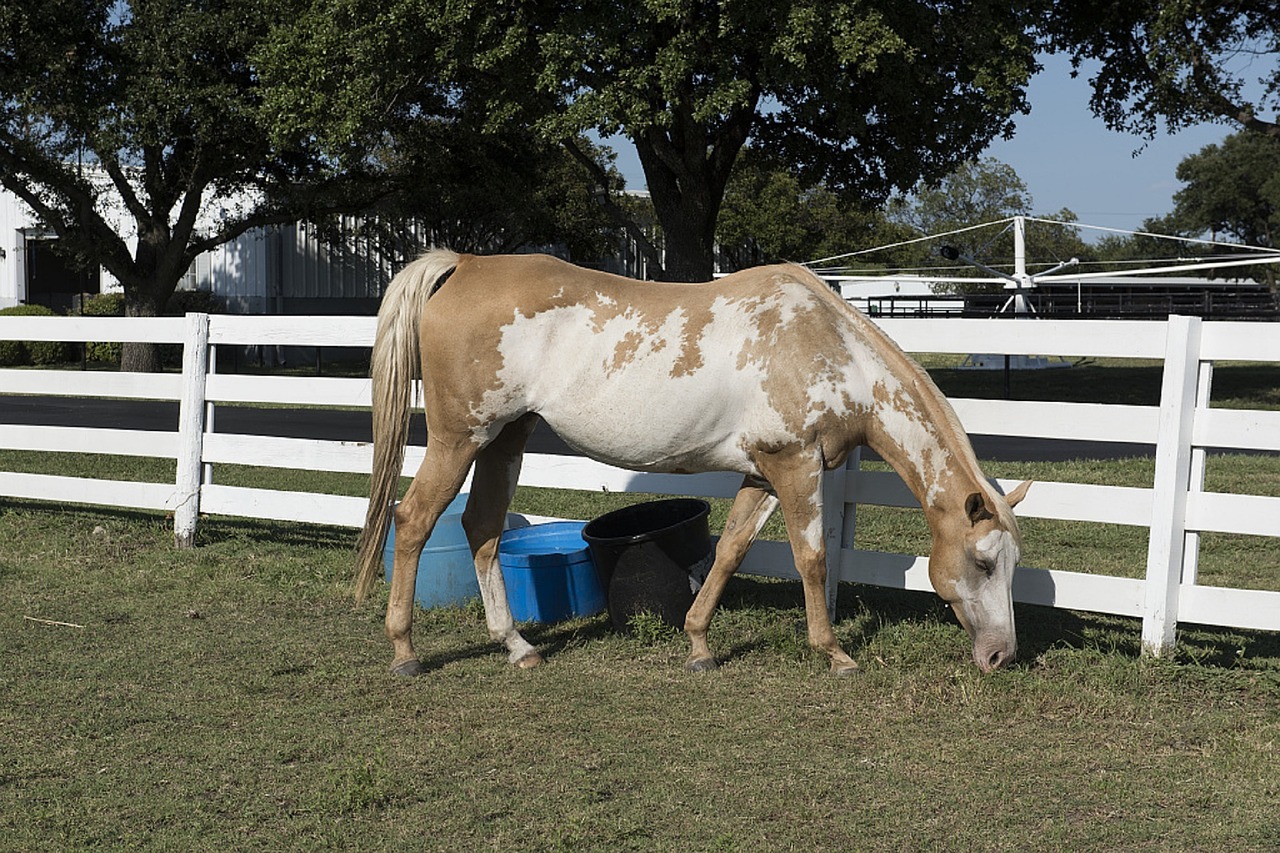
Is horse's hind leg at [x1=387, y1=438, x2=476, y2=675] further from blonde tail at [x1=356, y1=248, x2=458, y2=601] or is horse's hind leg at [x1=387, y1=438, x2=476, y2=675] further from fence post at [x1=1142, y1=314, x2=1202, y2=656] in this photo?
fence post at [x1=1142, y1=314, x2=1202, y2=656]

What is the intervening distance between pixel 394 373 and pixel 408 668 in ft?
Answer: 4.40

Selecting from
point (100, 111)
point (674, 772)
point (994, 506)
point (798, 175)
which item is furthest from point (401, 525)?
point (100, 111)

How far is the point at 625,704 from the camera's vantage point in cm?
498

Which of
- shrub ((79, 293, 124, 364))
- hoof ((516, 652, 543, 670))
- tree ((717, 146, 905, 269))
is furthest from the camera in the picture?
tree ((717, 146, 905, 269))

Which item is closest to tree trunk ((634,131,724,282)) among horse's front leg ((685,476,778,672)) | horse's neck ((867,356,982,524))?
horse's front leg ((685,476,778,672))

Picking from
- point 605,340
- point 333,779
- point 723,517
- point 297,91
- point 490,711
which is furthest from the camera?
point 297,91

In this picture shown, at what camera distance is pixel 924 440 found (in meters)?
5.29

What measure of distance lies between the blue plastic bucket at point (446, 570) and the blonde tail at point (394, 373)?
0.75m

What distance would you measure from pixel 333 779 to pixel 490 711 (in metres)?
0.94

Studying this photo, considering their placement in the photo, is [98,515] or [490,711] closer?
[490,711]

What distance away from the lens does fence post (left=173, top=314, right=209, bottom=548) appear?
8219 millimetres

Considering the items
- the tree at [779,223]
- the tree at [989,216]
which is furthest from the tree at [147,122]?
the tree at [989,216]

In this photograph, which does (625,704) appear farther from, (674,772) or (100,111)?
(100,111)

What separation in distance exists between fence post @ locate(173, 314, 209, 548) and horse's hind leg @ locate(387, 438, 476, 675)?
10.2 ft
